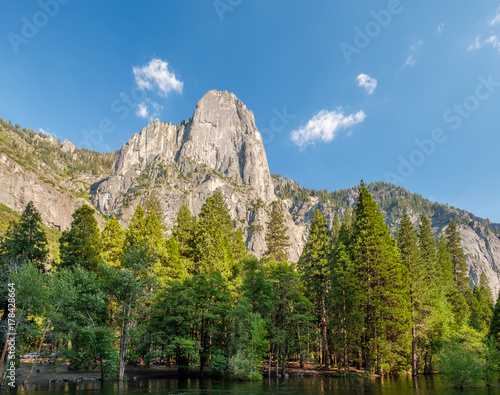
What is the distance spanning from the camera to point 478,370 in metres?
23.9

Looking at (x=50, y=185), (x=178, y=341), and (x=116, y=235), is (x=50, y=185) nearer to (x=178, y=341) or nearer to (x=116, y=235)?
(x=116, y=235)

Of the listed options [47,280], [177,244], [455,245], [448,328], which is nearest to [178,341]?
[47,280]

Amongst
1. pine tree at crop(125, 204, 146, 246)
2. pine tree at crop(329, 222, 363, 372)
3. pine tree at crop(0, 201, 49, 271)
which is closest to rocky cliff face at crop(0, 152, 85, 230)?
pine tree at crop(0, 201, 49, 271)

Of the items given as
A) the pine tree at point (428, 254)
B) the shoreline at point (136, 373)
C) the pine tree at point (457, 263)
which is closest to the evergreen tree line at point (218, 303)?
the shoreline at point (136, 373)

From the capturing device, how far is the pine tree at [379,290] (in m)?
30.3

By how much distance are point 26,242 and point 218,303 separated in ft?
81.6

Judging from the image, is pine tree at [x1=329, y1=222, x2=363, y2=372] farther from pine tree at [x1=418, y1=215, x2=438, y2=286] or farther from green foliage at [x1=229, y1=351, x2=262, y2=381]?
pine tree at [x1=418, y1=215, x2=438, y2=286]

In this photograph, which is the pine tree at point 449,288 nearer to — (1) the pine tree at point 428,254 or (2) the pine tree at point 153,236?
(1) the pine tree at point 428,254

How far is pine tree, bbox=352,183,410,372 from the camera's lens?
30344mm

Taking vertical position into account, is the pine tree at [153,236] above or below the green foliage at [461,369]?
above

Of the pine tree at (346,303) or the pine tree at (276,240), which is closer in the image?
the pine tree at (346,303)

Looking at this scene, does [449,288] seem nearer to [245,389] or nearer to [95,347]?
[245,389]

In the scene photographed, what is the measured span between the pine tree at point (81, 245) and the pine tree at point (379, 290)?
1235 inches

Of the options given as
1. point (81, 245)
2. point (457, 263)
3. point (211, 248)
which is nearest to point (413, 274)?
point (211, 248)
